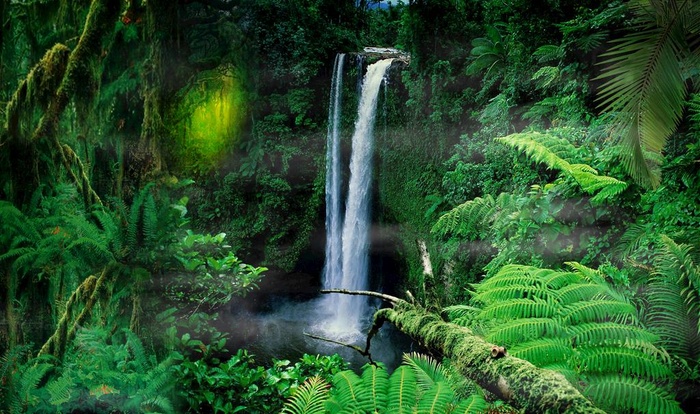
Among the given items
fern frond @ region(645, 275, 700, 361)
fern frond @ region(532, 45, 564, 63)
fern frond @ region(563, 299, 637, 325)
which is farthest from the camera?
fern frond @ region(532, 45, 564, 63)

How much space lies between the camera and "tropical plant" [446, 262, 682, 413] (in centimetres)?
156

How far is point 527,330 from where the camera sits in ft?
5.71

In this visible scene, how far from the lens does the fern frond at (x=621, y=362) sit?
1.60 metres

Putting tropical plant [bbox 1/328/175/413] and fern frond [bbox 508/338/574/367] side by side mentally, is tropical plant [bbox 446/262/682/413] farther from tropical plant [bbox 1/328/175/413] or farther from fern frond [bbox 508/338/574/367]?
tropical plant [bbox 1/328/175/413]

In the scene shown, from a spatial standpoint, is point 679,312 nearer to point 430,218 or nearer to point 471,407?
point 471,407

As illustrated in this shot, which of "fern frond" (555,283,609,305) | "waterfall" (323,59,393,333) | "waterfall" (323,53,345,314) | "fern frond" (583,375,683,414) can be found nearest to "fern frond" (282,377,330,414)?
"fern frond" (583,375,683,414)

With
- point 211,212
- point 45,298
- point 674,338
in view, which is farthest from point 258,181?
point 674,338


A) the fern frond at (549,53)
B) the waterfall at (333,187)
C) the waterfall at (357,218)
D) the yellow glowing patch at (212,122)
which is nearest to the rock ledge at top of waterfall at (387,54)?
the waterfall at (357,218)

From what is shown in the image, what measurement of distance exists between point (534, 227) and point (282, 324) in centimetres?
549

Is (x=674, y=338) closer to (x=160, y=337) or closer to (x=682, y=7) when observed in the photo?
(x=682, y=7)

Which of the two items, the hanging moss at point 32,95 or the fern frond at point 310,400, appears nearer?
the fern frond at point 310,400

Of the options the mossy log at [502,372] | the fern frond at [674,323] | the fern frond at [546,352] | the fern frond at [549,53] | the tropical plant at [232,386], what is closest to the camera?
the mossy log at [502,372]

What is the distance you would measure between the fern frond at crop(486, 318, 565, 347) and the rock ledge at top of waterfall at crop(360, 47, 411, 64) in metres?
7.25

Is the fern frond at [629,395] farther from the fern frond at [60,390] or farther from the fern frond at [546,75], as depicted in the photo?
the fern frond at [546,75]
